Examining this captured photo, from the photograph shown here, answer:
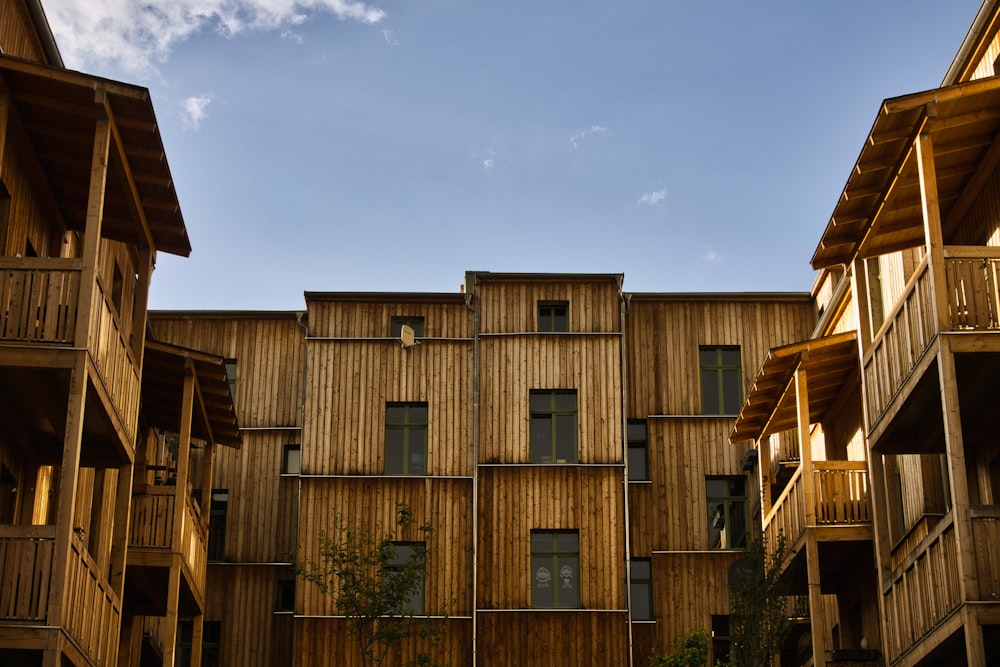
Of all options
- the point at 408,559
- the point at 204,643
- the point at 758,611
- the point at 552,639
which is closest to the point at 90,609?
the point at 758,611

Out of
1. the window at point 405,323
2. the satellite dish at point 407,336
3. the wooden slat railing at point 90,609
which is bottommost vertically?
the wooden slat railing at point 90,609

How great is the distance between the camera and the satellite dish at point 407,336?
39.1 m

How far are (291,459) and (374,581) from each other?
7.66 meters

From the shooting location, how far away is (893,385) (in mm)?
23312

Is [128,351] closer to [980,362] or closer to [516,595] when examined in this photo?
[980,362]

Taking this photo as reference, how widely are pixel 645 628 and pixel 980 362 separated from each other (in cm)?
1853

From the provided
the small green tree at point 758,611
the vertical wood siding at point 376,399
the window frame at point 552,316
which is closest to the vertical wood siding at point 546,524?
the vertical wood siding at point 376,399

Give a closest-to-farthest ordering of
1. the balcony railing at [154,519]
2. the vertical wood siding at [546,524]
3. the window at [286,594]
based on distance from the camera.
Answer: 1. the balcony railing at [154,519]
2. the vertical wood siding at [546,524]
3. the window at [286,594]

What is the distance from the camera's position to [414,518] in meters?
38.0

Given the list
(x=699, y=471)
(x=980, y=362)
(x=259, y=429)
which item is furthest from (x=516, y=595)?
(x=980, y=362)

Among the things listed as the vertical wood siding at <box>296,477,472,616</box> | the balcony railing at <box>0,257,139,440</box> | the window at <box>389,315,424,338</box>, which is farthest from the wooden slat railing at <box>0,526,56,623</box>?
the window at <box>389,315,424,338</box>

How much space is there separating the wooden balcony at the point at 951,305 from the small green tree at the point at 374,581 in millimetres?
13625

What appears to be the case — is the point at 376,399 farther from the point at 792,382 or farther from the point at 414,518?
the point at 792,382

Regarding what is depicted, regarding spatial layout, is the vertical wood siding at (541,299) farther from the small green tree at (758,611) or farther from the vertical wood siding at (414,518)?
the small green tree at (758,611)
